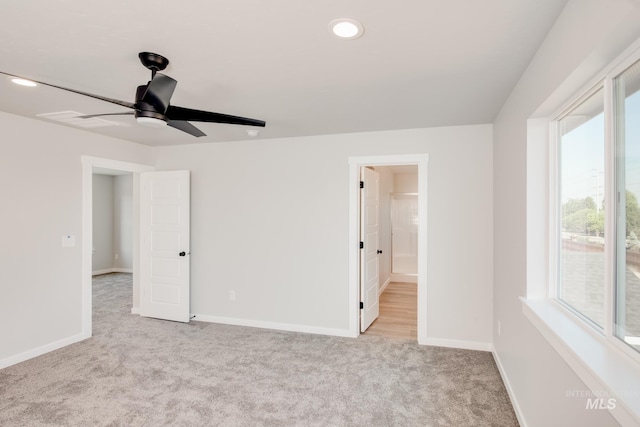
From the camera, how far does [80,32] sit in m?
1.74

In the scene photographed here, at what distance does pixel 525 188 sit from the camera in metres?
2.21

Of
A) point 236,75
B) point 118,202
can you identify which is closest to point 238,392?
point 236,75

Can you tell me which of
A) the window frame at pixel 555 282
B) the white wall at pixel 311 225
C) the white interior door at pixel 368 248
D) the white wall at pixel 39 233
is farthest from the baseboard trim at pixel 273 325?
the window frame at pixel 555 282

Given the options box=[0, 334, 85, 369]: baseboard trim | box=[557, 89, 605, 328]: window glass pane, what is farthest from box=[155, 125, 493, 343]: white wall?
Result: box=[557, 89, 605, 328]: window glass pane

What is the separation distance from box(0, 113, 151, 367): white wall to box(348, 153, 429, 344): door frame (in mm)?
3119

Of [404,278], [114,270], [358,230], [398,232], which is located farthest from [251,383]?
[114,270]

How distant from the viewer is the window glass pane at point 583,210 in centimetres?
154

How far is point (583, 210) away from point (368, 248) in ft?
8.75

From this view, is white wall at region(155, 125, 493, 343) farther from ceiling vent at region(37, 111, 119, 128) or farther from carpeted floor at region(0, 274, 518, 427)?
ceiling vent at region(37, 111, 119, 128)

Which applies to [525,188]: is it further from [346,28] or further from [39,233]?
[39,233]

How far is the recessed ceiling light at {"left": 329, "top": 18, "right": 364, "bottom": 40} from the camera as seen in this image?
163 cm

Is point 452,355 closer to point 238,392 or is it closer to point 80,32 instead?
point 238,392

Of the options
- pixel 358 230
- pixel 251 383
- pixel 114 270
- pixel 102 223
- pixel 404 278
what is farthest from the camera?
pixel 114 270

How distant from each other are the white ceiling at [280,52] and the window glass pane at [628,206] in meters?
0.50
